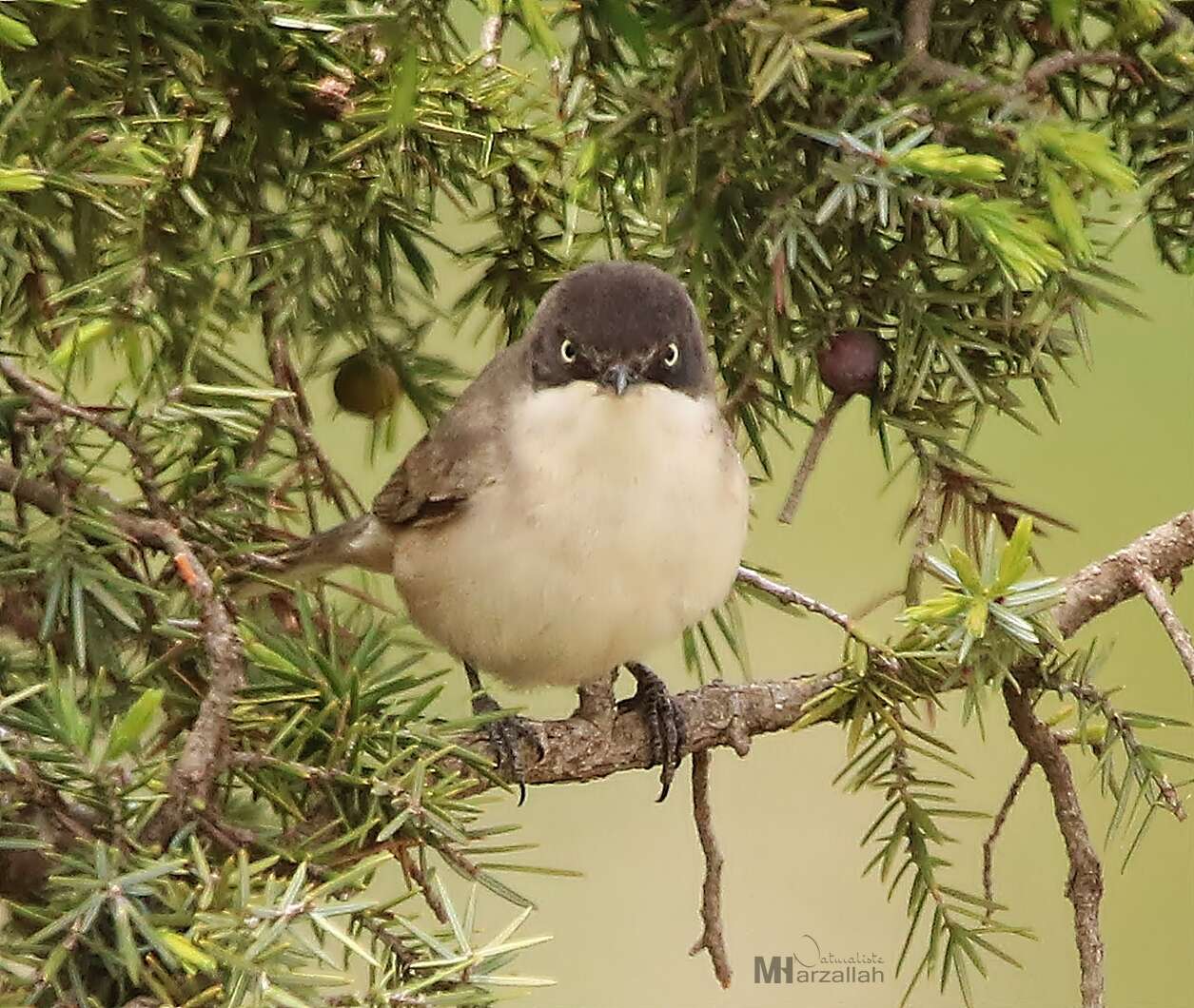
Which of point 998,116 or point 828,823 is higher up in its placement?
point 998,116

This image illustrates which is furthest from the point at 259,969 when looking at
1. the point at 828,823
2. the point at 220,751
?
the point at 828,823

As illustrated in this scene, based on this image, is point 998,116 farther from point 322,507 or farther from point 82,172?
point 322,507

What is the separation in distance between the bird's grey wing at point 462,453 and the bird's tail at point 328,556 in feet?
0.11

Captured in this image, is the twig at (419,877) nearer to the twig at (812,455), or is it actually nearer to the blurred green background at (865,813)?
the twig at (812,455)

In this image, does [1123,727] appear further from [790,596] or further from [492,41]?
[492,41]

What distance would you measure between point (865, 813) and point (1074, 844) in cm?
130

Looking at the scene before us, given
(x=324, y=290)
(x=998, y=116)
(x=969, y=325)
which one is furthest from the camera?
(x=324, y=290)

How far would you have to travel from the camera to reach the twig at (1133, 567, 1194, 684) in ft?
2.59

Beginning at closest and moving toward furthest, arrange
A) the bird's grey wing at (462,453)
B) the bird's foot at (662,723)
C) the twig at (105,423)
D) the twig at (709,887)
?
the twig at (105,423) → the twig at (709,887) → the bird's foot at (662,723) → the bird's grey wing at (462,453)

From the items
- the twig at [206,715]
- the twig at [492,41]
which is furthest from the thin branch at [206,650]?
the twig at [492,41]

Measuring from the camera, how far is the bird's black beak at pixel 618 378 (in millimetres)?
1220

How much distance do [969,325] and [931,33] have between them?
0.50 feet

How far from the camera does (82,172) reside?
764 mm

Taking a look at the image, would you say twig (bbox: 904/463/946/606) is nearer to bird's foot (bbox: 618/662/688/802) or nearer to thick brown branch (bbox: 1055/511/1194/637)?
thick brown branch (bbox: 1055/511/1194/637)
